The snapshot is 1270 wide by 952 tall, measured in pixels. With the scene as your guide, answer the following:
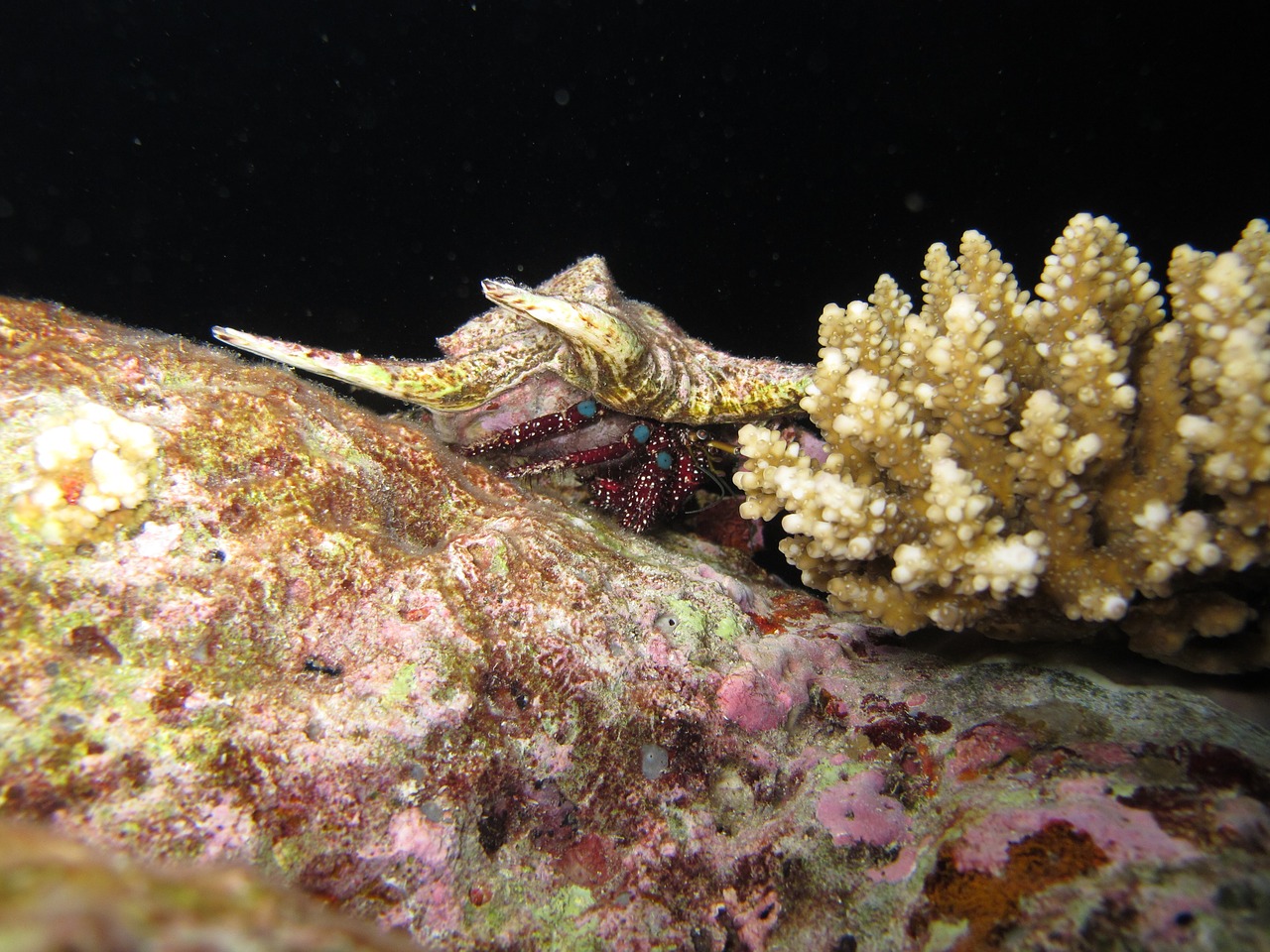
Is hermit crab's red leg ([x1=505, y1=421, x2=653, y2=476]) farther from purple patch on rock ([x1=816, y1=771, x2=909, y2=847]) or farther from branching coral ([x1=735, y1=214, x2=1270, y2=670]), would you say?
purple patch on rock ([x1=816, y1=771, x2=909, y2=847])

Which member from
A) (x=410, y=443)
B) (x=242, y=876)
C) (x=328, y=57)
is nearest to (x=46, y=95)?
(x=328, y=57)

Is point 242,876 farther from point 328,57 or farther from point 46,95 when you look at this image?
point 46,95

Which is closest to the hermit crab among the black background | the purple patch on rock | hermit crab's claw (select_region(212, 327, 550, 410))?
hermit crab's claw (select_region(212, 327, 550, 410))

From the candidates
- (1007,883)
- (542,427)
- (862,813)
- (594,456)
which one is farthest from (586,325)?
(1007,883)

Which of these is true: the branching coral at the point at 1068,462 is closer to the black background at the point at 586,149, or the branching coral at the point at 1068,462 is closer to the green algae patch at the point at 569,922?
the green algae patch at the point at 569,922

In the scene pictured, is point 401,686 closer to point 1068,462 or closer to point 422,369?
point 422,369

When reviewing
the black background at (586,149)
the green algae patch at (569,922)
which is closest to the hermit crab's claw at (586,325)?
the green algae patch at (569,922)
